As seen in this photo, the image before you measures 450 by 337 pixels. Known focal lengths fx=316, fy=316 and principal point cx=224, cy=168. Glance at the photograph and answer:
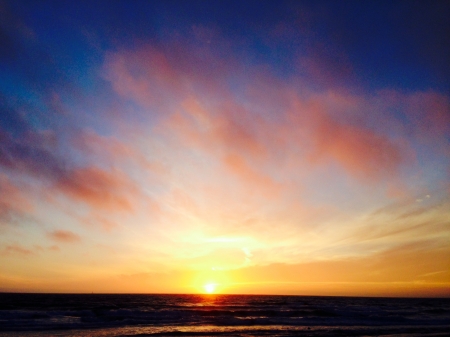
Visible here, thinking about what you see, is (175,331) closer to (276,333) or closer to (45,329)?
(276,333)

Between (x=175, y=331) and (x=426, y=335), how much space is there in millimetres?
22863

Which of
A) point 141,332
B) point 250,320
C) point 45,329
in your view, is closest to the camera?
point 141,332

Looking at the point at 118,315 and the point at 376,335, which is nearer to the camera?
the point at 376,335

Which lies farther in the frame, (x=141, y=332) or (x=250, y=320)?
(x=250, y=320)

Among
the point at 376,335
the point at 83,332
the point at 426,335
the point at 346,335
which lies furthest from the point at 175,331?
the point at 426,335

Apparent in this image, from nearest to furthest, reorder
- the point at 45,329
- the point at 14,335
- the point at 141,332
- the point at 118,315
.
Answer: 1. the point at 14,335
2. the point at 141,332
3. the point at 45,329
4. the point at 118,315

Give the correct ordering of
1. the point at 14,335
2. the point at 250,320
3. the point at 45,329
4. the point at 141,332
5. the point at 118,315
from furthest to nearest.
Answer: the point at 118,315 < the point at 250,320 < the point at 45,329 < the point at 141,332 < the point at 14,335

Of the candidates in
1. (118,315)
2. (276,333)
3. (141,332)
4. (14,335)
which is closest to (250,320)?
(276,333)

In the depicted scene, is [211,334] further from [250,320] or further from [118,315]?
[118,315]

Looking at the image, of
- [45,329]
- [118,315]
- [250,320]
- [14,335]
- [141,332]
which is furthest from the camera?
[118,315]

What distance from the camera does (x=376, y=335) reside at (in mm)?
28516

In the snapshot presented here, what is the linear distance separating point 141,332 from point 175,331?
314 centimetres

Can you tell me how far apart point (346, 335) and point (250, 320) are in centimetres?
1515

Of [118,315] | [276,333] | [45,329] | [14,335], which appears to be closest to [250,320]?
[276,333]
